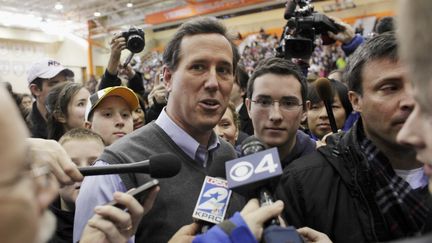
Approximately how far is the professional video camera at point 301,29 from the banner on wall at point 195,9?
316 inches

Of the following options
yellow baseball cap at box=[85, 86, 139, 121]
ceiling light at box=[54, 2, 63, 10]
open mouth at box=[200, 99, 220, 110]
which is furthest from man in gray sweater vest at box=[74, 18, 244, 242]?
ceiling light at box=[54, 2, 63, 10]

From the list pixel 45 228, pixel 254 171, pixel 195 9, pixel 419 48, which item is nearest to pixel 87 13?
pixel 195 9

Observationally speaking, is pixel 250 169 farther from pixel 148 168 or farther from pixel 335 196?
pixel 335 196

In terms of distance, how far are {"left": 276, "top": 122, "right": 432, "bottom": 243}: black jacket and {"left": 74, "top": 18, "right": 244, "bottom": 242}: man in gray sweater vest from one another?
19cm

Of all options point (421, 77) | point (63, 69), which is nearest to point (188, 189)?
point (421, 77)

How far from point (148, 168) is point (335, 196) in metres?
0.61

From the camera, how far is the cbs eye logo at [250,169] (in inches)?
36.0

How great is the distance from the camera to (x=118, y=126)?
2.35 m

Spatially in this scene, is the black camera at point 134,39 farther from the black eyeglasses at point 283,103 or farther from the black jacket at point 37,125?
the black eyeglasses at point 283,103

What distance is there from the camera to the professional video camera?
2406mm

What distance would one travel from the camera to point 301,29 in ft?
8.05

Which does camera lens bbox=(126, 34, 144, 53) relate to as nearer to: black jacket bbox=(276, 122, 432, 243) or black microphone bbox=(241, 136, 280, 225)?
black jacket bbox=(276, 122, 432, 243)

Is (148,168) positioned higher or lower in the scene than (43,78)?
higher

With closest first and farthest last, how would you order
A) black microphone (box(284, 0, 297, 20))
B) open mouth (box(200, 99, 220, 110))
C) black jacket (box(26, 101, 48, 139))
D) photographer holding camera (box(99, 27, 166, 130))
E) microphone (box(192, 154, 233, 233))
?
microphone (box(192, 154, 233, 233)) < open mouth (box(200, 99, 220, 110)) < black microphone (box(284, 0, 297, 20)) < photographer holding camera (box(99, 27, 166, 130)) < black jacket (box(26, 101, 48, 139))
